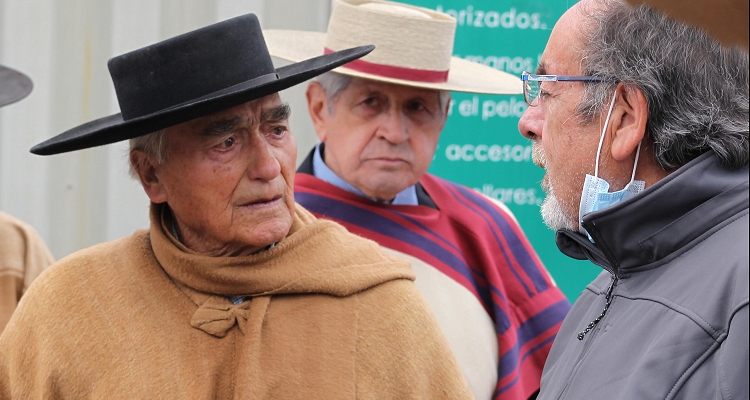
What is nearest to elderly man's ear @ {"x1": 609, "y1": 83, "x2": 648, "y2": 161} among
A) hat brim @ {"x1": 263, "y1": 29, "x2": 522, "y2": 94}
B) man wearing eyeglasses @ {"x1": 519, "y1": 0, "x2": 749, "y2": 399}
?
man wearing eyeglasses @ {"x1": 519, "y1": 0, "x2": 749, "y2": 399}

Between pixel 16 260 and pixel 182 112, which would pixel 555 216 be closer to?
pixel 182 112

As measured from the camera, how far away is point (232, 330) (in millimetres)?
2248

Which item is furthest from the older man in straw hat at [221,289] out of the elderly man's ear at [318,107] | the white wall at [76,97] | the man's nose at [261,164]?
the white wall at [76,97]

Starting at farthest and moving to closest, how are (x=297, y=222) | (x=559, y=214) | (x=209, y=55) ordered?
(x=297, y=222) < (x=209, y=55) < (x=559, y=214)

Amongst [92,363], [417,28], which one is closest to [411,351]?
[92,363]

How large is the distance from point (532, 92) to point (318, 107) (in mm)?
1683

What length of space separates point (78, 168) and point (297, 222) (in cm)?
180

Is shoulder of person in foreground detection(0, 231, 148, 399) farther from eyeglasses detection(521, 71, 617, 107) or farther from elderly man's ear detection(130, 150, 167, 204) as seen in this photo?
eyeglasses detection(521, 71, 617, 107)

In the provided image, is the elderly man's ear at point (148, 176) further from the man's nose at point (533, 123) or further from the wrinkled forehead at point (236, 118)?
the man's nose at point (533, 123)

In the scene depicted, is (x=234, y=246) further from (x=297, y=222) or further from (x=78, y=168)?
(x=78, y=168)

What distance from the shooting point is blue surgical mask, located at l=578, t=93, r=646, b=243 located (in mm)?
1611

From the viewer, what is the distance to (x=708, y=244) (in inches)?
56.7

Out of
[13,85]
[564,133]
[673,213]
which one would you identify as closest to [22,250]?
[13,85]

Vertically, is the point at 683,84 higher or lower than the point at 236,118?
higher
